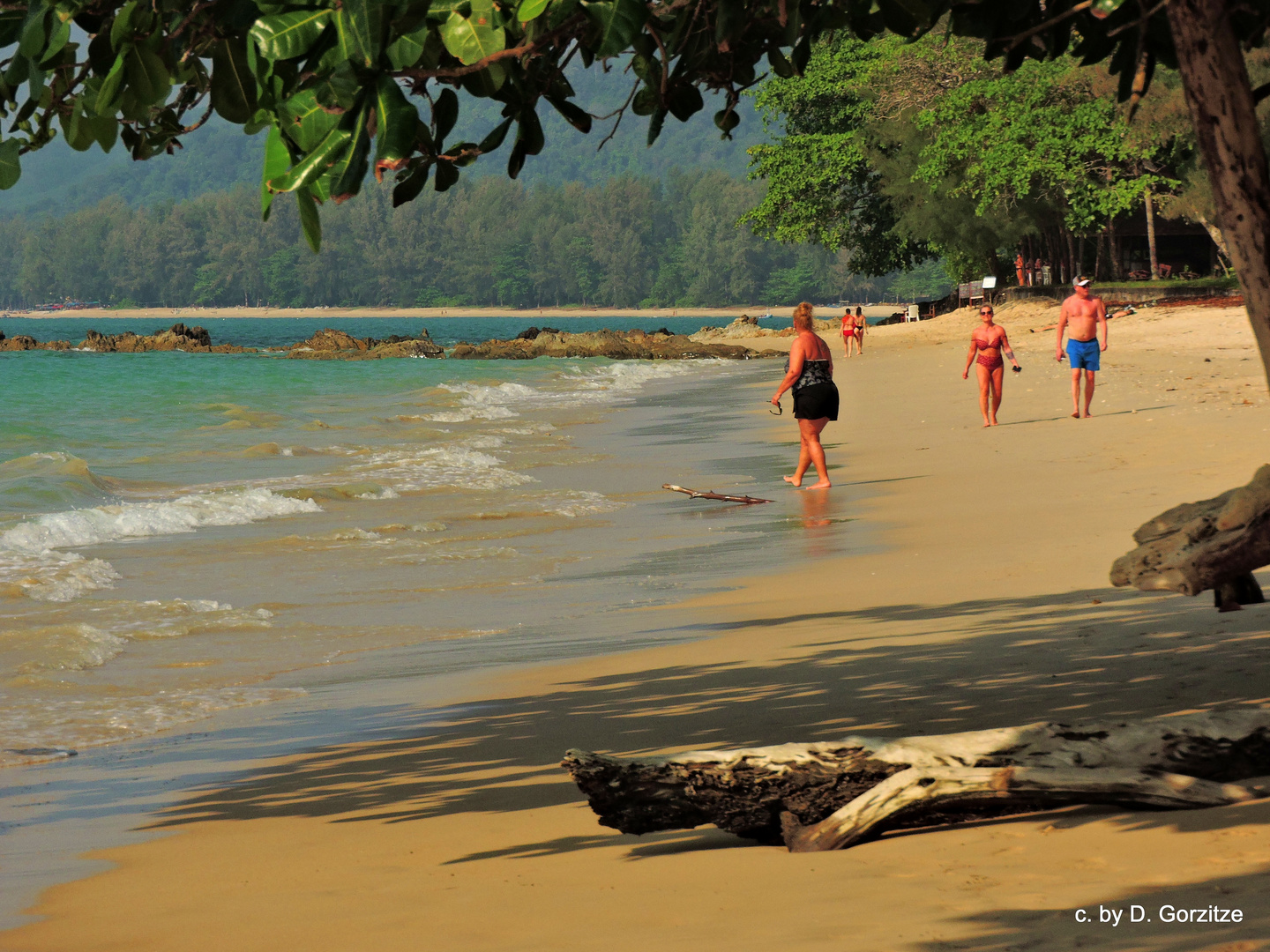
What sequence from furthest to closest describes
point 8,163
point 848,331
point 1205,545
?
point 848,331 < point 1205,545 < point 8,163

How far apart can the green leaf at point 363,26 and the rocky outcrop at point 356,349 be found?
5994 cm

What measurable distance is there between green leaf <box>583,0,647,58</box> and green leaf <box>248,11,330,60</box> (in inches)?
22.1

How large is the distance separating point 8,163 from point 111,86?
558mm

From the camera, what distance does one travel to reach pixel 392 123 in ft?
8.41

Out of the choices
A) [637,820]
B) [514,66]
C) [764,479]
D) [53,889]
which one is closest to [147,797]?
[53,889]

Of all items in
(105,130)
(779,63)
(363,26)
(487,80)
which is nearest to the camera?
(363,26)

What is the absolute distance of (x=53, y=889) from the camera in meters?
4.20

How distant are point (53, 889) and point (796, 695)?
10.0ft

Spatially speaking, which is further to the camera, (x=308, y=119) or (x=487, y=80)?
(x=487, y=80)

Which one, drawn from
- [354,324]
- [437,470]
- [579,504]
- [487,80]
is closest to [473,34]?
[487,80]

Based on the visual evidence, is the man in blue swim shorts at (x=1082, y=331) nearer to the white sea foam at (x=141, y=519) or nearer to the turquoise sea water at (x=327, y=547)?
the turquoise sea water at (x=327, y=547)

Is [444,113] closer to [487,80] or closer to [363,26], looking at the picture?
[487,80]

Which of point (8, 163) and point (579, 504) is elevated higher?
point (8, 163)

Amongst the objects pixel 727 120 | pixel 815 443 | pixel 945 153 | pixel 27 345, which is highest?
pixel 945 153
